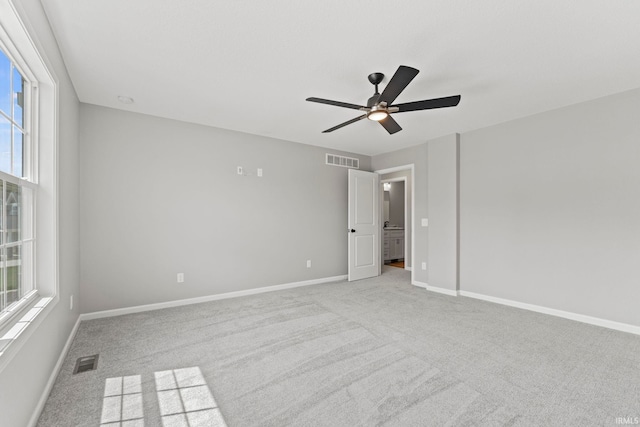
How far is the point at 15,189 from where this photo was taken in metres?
1.71

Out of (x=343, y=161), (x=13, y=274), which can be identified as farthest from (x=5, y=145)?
(x=343, y=161)

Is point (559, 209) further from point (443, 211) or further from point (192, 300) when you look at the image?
point (192, 300)

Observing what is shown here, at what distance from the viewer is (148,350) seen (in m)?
2.52

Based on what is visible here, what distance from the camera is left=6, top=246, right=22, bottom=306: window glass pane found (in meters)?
1.61

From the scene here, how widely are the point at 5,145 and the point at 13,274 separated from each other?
75cm

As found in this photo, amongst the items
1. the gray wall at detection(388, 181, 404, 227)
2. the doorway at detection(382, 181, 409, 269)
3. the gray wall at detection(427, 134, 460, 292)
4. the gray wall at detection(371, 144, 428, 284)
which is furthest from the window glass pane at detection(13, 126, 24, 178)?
the gray wall at detection(388, 181, 404, 227)

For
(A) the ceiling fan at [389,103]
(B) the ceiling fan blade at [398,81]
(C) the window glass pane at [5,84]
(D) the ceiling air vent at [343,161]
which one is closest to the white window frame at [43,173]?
(C) the window glass pane at [5,84]

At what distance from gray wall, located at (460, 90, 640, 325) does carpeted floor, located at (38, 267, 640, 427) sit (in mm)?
459

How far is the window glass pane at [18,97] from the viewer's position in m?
1.75

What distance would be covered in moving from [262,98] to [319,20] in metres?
1.37

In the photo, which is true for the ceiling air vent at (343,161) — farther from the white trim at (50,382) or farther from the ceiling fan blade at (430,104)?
the white trim at (50,382)

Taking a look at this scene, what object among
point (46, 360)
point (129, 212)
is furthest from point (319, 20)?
point (129, 212)

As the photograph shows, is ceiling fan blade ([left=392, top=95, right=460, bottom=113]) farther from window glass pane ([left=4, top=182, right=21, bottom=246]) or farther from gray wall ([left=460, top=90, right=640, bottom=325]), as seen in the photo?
window glass pane ([left=4, top=182, right=21, bottom=246])

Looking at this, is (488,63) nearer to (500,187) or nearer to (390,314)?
(500,187)
